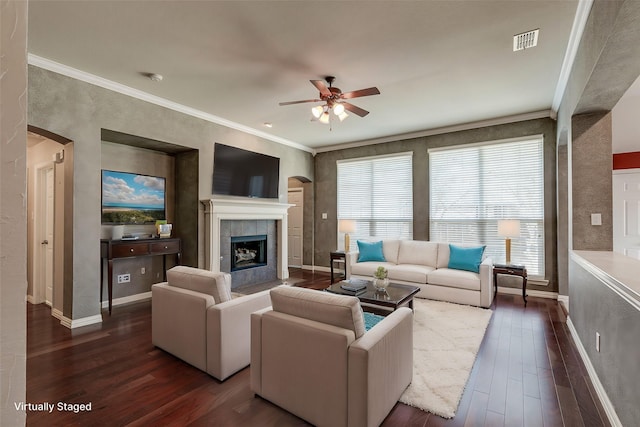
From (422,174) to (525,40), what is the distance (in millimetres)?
3261

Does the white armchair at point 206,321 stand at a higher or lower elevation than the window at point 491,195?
lower

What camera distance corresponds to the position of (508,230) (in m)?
4.82

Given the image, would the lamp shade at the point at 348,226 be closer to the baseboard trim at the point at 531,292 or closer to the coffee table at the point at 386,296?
the coffee table at the point at 386,296

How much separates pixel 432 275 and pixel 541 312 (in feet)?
4.68

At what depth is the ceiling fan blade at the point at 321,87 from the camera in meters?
3.13

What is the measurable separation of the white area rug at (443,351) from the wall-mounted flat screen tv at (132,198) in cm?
418

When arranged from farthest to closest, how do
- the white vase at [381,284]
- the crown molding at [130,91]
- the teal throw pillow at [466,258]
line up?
the teal throw pillow at [466,258] < the white vase at [381,284] < the crown molding at [130,91]

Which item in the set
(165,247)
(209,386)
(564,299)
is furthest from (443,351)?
(165,247)

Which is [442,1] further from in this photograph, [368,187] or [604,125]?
[368,187]

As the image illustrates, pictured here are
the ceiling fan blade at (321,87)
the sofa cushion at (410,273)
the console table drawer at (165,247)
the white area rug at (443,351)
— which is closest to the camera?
the white area rug at (443,351)

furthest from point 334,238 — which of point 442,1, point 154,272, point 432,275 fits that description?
point 442,1

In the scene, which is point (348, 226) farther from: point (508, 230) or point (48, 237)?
point (48, 237)

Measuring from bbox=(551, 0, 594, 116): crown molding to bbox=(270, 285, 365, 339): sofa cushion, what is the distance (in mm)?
2822

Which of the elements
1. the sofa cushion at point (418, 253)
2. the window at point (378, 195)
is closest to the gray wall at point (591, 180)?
the sofa cushion at point (418, 253)
